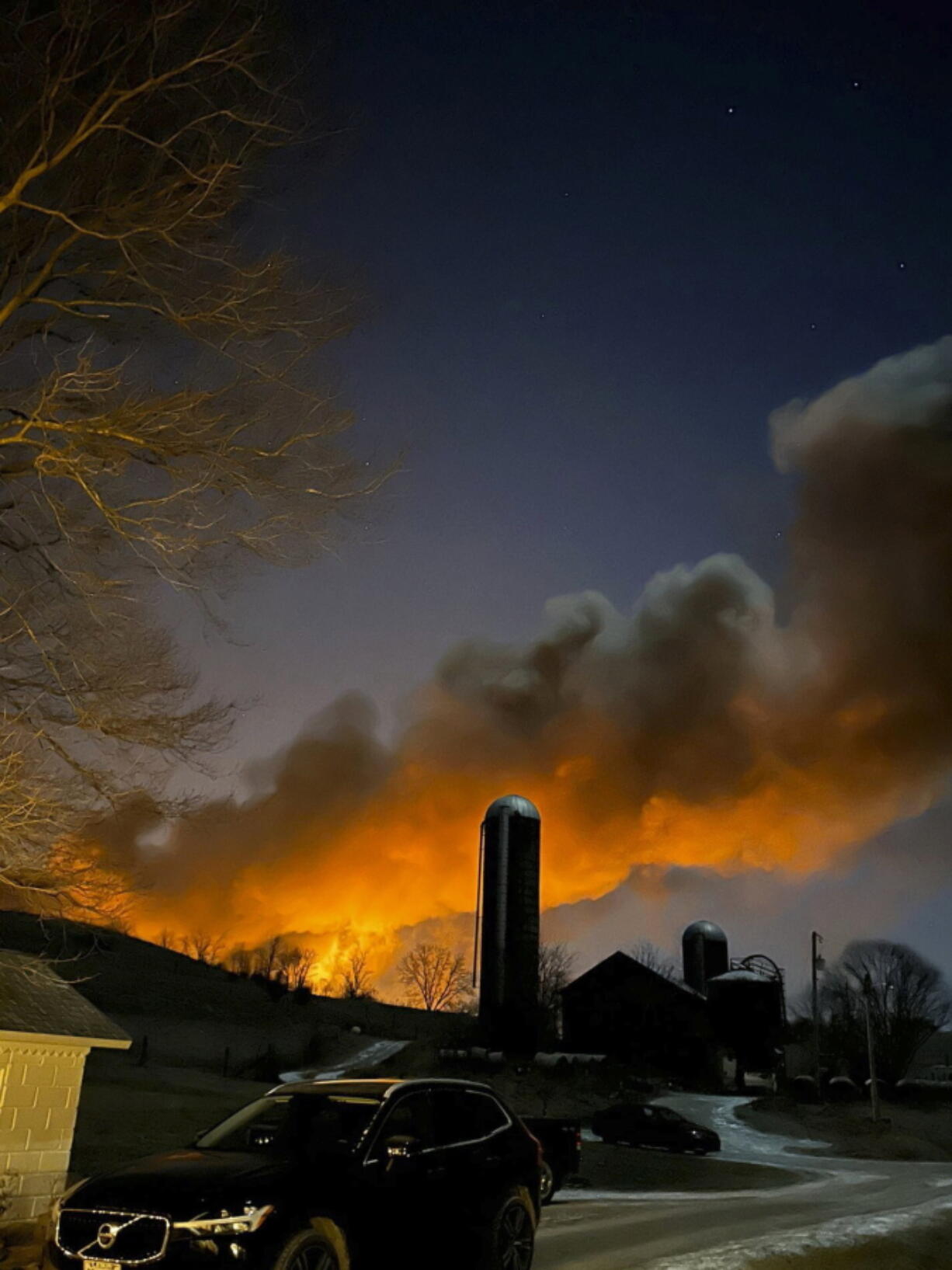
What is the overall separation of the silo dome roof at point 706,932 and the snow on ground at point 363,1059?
64.2 ft

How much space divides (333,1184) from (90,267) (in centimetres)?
1020

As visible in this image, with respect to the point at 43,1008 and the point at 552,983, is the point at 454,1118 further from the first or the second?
the point at 552,983

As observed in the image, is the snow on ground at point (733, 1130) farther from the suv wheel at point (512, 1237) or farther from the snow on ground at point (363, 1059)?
the suv wheel at point (512, 1237)

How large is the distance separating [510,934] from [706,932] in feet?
88.9

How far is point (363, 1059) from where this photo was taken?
168 ft

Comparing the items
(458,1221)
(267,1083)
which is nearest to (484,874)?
(267,1083)

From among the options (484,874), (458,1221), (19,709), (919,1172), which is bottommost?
(919,1172)

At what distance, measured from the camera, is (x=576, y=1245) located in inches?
431

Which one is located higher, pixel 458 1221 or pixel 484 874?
pixel 484 874

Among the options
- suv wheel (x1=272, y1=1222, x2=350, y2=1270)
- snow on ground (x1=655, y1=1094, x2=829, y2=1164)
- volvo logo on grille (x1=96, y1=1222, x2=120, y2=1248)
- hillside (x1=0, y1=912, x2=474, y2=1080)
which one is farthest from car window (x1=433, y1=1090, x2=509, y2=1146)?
hillside (x1=0, y1=912, x2=474, y2=1080)

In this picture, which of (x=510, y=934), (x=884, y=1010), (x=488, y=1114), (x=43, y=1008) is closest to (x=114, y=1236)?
(x=488, y=1114)

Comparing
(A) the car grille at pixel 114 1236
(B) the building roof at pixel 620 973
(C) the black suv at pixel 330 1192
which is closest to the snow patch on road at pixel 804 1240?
(C) the black suv at pixel 330 1192

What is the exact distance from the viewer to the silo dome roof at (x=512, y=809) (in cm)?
4425

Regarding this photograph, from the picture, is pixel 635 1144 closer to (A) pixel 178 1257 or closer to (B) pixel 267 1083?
(B) pixel 267 1083
